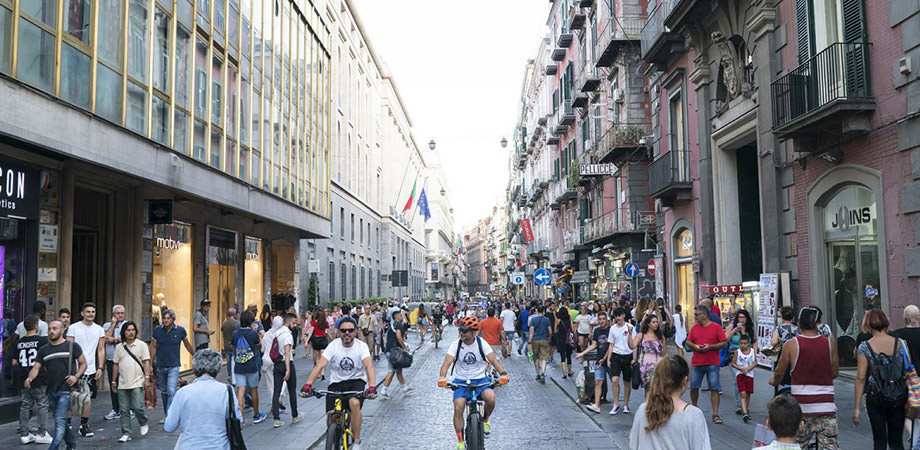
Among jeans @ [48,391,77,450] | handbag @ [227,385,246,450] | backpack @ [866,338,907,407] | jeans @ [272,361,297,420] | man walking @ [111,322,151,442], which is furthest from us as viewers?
jeans @ [272,361,297,420]

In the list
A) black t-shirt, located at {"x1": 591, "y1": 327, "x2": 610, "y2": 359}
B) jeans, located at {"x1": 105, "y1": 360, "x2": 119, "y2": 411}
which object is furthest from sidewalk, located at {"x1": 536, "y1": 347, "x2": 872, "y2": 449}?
jeans, located at {"x1": 105, "y1": 360, "x2": 119, "y2": 411}

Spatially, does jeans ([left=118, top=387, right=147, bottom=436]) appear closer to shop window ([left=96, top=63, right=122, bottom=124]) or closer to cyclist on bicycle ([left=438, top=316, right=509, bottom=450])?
cyclist on bicycle ([left=438, top=316, right=509, bottom=450])

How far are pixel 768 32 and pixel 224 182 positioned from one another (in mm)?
13061

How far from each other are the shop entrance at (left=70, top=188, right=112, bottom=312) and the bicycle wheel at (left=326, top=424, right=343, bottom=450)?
9996 mm

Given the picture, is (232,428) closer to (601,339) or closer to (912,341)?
(912,341)

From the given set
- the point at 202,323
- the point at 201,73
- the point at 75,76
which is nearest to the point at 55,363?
the point at 75,76

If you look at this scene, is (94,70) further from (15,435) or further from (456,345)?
(456,345)

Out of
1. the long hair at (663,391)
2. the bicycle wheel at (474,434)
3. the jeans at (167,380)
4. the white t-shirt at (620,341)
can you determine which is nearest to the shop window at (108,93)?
the jeans at (167,380)

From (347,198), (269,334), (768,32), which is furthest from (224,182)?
(347,198)

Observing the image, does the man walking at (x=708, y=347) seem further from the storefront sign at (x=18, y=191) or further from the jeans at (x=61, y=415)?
the storefront sign at (x=18, y=191)

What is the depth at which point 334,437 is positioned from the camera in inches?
314

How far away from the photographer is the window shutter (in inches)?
579

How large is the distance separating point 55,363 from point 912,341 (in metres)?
9.46

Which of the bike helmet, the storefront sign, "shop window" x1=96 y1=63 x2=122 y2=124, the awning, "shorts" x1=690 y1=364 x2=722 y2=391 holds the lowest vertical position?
"shorts" x1=690 y1=364 x2=722 y2=391
